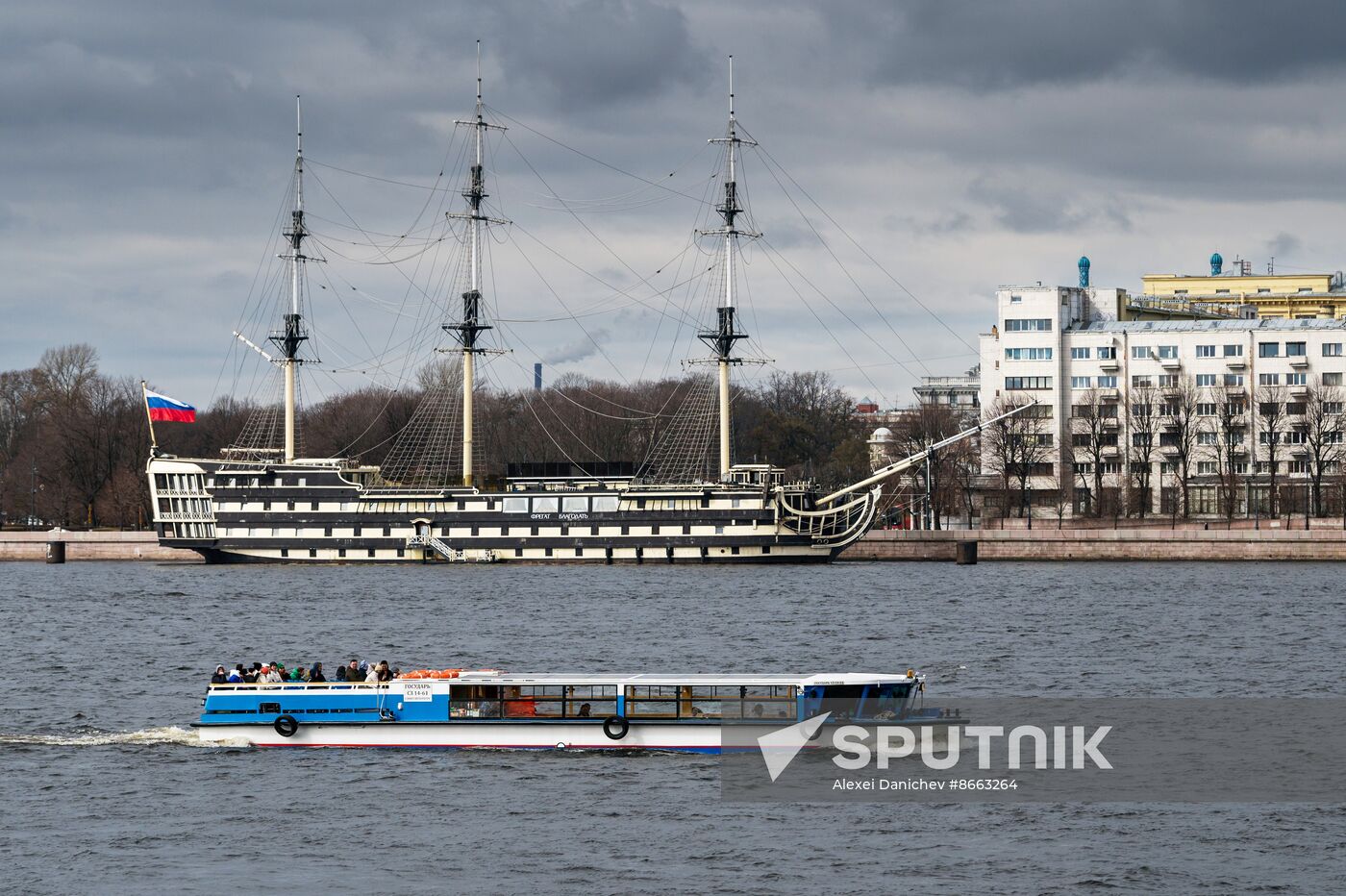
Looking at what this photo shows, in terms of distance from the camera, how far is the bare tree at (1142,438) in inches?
5477

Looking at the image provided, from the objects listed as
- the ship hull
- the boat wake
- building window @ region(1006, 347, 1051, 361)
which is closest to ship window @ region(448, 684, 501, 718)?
the boat wake

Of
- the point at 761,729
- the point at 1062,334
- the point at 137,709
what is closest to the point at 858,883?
the point at 761,729

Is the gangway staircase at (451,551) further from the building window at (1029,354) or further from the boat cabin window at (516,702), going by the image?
the boat cabin window at (516,702)

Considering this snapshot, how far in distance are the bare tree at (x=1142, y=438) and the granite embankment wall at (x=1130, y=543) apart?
55.4ft

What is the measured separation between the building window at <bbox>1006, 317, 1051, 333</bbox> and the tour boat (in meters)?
116

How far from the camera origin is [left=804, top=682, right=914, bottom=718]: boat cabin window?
4122 cm

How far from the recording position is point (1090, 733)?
43.8 meters

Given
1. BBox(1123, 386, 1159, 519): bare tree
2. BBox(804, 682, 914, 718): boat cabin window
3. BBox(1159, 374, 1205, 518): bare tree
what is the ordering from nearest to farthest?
1. BBox(804, 682, 914, 718): boat cabin window
2. BBox(1123, 386, 1159, 519): bare tree
3. BBox(1159, 374, 1205, 518): bare tree

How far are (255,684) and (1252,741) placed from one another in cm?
2412

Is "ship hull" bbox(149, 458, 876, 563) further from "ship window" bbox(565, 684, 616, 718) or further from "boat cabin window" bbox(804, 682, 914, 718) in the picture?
"boat cabin window" bbox(804, 682, 914, 718)

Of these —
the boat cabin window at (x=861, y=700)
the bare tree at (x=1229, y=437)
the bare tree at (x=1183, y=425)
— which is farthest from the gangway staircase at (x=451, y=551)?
the boat cabin window at (x=861, y=700)

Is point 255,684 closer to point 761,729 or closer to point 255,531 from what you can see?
point 761,729

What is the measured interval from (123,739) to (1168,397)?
115626 mm

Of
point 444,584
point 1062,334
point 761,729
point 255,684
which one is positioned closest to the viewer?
point 761,729
